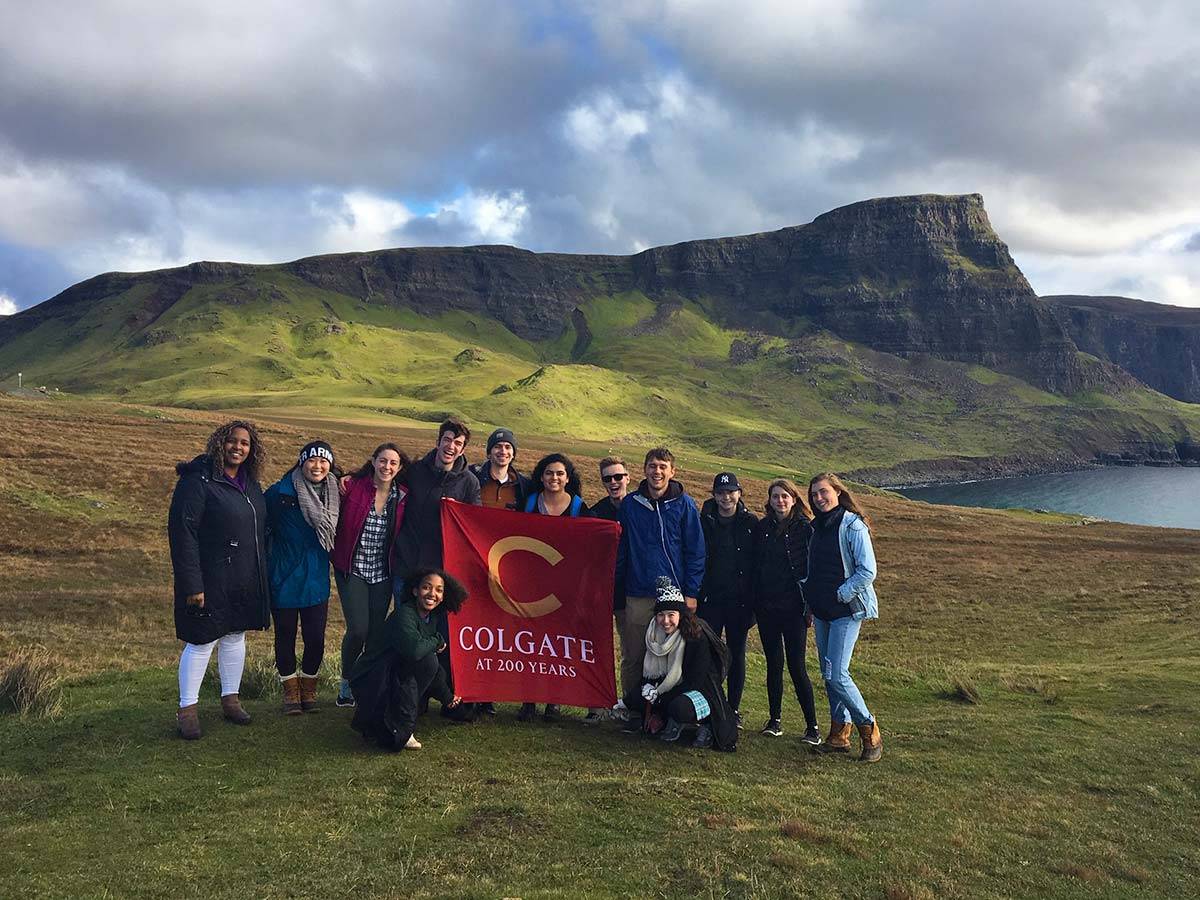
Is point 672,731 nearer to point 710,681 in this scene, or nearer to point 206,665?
point 710,681

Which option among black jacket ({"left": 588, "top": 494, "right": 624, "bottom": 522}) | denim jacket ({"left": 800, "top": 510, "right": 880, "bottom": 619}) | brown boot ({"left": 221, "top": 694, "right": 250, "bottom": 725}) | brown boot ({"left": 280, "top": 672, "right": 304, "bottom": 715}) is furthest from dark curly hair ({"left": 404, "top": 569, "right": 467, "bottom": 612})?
denim jacket ({"left": 800, "top": 510, "right": 880, "bottom": 619})

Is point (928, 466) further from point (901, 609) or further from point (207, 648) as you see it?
point (207, 648)

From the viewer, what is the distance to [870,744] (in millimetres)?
8773

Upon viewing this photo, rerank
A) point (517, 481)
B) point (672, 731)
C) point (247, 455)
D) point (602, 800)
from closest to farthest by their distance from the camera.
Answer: point (602, 800), point (247, 455), point (672, 731), point (517, 481)

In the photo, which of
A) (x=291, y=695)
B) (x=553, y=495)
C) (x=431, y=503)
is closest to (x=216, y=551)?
(x=291, y=695)

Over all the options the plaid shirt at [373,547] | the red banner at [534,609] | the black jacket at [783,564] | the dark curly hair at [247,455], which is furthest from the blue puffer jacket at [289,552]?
the black jacket at [783,564]

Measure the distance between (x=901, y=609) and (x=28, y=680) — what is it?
23.0 m

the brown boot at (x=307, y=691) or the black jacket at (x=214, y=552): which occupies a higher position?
the black jacket at (x=214, y=552)

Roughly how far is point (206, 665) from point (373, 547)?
217 centimetres

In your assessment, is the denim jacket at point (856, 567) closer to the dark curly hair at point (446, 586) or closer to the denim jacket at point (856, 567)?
the denim jacket at point (856, 567)

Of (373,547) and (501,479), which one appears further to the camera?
(501,479)

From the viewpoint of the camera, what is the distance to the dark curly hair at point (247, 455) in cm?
812

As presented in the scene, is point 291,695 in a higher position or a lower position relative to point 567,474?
lower

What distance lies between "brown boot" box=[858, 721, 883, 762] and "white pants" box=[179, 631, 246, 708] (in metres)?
7.16
